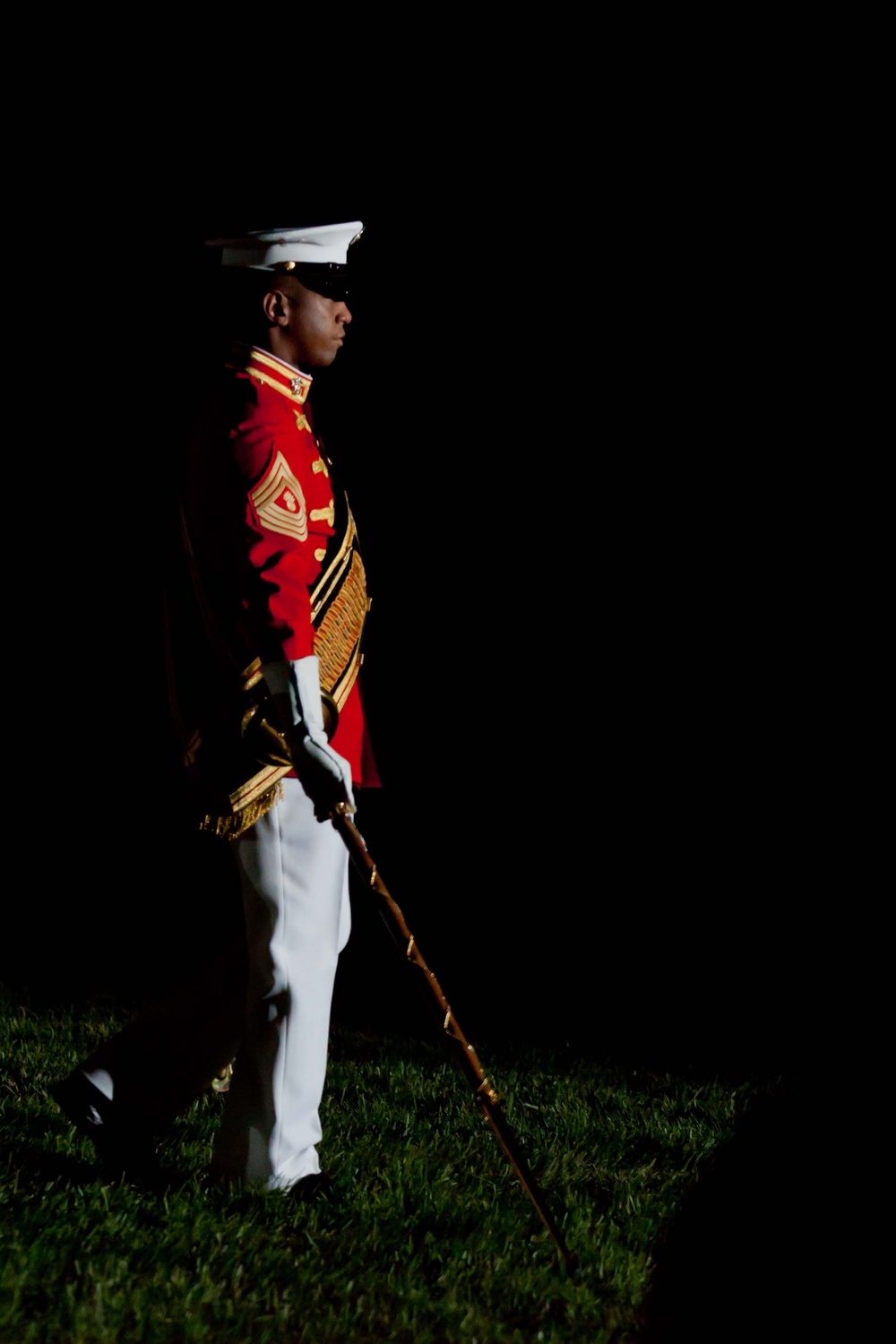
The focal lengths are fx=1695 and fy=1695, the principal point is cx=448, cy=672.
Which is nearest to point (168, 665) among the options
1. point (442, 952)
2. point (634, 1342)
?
point (634, 1342)

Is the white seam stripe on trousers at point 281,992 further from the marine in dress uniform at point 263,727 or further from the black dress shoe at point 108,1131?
the black dress shoe at point 108,1131

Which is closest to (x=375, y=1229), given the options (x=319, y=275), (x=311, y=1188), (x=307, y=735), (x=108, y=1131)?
(x=311, y=1188)

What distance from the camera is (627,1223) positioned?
2.76 meters

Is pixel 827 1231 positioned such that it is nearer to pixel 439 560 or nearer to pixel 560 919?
pixel 560 919

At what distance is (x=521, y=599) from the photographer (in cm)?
531

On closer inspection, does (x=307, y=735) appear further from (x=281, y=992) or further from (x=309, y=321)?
(x=309, y=321)

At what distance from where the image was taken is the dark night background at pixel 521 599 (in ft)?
16.1

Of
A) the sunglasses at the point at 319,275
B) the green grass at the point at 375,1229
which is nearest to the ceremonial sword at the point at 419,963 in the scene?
the green grass at the point at 375,1229

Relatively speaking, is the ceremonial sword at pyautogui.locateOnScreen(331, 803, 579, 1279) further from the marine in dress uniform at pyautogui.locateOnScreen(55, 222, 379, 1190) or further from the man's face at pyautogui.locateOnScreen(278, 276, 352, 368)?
the man's face at pyautogui.locateOnScreen(278, 276, 352, 368)

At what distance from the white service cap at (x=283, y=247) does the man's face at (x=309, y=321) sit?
4cm

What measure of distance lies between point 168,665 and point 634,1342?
1.26m

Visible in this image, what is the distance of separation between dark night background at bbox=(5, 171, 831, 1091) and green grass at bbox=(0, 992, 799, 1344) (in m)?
1.17

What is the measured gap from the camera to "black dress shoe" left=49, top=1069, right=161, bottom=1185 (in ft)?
9.00

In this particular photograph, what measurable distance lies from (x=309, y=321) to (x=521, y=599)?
260 cm
